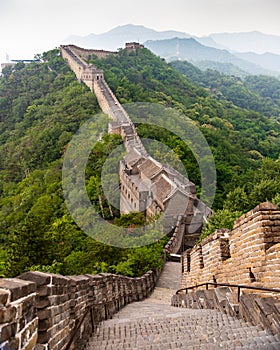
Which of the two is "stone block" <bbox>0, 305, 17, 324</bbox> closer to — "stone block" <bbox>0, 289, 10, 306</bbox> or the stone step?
"stone block" <bbox>0, 289, 10, 306</bbox>

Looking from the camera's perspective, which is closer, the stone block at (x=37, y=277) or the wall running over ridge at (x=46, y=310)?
the wall running over ridge at (x=46, y=310)

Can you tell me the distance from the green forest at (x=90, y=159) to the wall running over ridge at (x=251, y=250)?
29.9ft

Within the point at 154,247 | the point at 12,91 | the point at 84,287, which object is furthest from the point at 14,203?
the point at 12,91

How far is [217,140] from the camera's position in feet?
161

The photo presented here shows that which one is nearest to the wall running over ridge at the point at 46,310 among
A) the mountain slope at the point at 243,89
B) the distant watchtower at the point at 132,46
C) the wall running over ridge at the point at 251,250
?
the wall running over ridge at the point at 251,250

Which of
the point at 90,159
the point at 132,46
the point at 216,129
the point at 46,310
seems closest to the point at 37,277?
the point at 46,310

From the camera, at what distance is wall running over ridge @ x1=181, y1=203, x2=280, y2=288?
5.27 meters

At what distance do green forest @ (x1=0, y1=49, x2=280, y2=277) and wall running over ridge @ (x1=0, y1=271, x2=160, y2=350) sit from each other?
31.5ft

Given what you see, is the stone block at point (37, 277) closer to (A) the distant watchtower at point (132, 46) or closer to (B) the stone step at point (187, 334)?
(B) the stone step at point (187, 334)

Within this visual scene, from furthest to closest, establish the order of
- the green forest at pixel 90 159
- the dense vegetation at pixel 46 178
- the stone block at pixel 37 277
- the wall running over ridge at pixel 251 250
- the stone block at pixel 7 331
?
the green forest at pixel 90 159 → the dense vegetation at pixel 46 178 → the wall running over ridge at pixel 251 250 → the stone block at pixel 37 277 → the stone block at pixel 7 331

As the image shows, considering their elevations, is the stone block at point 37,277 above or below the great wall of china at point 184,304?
above

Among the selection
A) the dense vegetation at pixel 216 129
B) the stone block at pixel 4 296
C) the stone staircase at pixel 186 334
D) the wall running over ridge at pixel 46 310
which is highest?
the dense vegetation at pixel 216 129

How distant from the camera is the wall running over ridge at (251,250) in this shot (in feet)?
17.3

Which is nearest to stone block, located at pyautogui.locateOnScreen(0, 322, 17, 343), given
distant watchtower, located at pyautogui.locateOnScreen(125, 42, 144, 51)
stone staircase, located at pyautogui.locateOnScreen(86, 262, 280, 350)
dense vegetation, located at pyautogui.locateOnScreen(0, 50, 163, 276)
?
stone staircase, located at pyautogui.locateOnScreen(86, 262, 280, 350)
